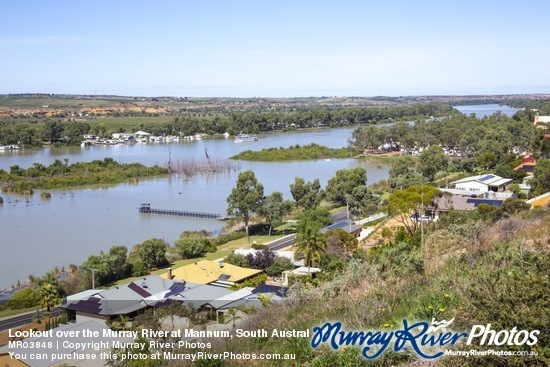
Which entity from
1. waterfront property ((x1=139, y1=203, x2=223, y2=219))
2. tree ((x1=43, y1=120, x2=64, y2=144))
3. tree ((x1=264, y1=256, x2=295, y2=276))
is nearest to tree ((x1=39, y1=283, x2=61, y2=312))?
tree ((x1=264, y1=256, x2=295, y2=276))

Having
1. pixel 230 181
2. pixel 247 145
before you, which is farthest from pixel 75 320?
pixel 247 145

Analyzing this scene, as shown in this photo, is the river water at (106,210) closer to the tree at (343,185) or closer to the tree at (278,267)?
the tree at (343,185)

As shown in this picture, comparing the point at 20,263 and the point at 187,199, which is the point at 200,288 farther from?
the point at 187,199

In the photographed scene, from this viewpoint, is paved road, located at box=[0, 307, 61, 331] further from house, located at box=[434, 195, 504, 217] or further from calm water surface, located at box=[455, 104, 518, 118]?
calm water surface, located at box=[455, 104, 518, 118]

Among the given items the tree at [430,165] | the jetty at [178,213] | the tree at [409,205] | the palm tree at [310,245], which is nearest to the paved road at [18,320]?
the palm tree at [310,245]

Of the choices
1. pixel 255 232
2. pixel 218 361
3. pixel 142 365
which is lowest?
pixel 255 232

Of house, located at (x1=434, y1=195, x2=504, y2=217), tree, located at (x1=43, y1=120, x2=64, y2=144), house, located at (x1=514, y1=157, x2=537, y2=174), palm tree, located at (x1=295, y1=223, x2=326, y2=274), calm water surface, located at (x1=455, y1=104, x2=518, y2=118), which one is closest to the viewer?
palm tree, located at (x1=295, y1=223, x2=326, y2=274)
